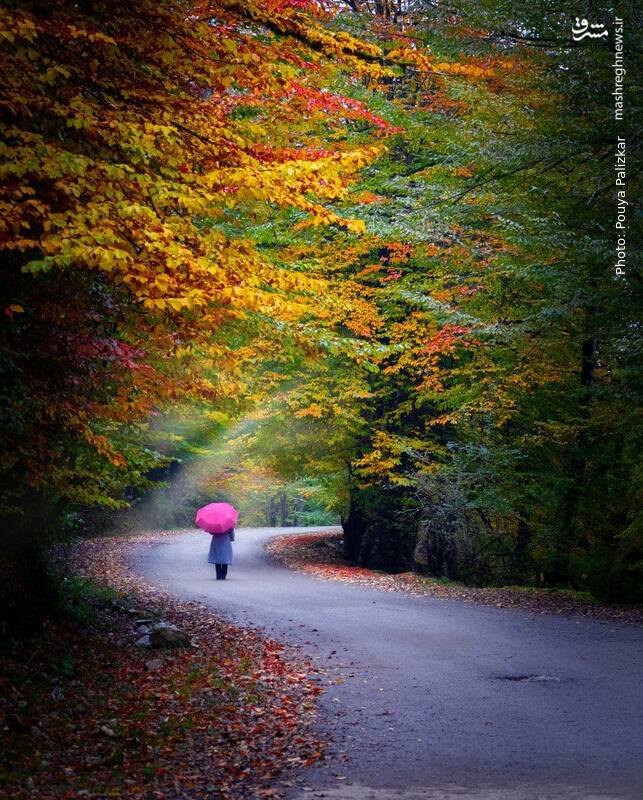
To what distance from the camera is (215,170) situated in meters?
7.61

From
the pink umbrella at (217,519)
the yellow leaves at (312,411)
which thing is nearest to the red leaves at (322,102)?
the yellow leaves at (312,411)

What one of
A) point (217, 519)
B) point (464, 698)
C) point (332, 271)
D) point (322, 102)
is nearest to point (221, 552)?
point (217, 519)

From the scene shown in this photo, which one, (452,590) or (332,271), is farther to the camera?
(332,271)

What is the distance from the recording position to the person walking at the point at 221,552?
18469 millimetres

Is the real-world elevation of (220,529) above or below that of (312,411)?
below

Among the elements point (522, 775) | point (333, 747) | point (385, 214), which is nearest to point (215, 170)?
point (333, 747)

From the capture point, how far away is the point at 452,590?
16594 millimetres

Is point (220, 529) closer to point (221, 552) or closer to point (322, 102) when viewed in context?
point (221, 552)

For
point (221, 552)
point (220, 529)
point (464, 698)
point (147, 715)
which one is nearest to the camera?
point (147, 715)

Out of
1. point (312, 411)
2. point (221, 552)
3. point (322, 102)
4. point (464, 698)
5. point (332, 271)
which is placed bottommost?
point (221, 552)

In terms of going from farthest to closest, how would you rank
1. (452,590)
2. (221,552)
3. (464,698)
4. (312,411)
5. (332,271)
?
(332,271), (312,411), (221,552), (452,590), (464,698)

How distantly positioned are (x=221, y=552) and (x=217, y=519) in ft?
2.82

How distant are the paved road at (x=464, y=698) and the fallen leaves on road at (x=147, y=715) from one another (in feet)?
1.59

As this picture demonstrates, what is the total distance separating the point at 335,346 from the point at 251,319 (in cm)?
118
